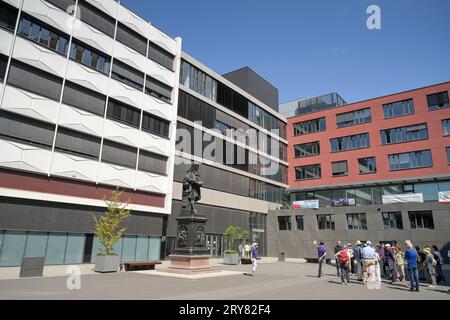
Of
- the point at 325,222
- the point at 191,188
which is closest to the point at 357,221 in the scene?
the point at 325,222

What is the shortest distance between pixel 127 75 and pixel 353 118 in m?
32.7

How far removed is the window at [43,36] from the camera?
24812 mm

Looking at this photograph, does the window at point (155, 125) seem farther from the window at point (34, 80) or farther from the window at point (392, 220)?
the window at point (392, 220)

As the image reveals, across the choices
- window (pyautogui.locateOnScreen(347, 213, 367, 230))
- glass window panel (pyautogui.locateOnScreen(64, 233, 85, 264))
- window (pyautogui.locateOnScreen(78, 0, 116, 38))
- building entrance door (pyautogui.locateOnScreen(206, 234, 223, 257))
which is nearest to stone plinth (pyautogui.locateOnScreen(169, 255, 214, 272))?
glass window panel (pyautogui.locateOnScreen(64, 233, 85, 264))

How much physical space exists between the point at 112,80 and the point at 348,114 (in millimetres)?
34144

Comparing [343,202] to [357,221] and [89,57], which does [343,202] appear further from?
[89,57]

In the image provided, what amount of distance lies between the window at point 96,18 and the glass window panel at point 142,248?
66.6ft

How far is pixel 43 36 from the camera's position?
26000 mm

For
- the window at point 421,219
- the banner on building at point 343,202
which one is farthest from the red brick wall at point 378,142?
the window at point 421,219

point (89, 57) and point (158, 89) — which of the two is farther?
point (158, 89)

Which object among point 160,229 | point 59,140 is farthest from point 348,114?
point 59,140

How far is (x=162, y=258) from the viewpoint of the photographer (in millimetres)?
32688

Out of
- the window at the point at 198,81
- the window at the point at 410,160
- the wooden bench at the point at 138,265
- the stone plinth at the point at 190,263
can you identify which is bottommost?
the wooden bench at the point at 138,265

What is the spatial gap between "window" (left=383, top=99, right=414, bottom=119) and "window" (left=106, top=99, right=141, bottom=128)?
110 ft
